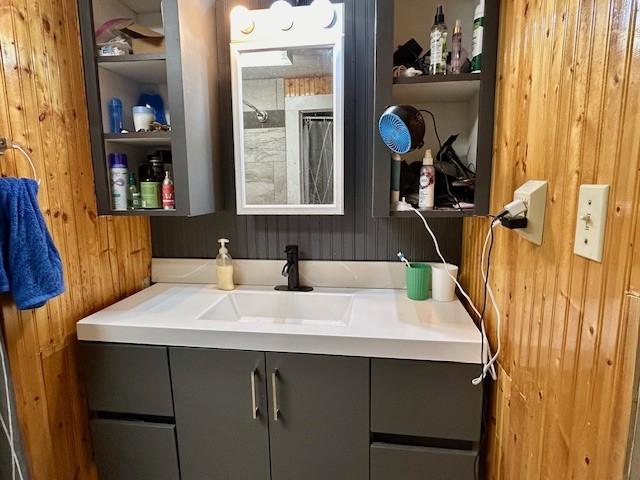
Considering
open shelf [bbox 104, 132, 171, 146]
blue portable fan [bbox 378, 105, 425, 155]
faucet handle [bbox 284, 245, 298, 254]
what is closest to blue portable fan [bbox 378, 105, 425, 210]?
blue portable fan [bbox 378, 105, 425, 155]

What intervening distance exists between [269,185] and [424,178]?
24.1 inches

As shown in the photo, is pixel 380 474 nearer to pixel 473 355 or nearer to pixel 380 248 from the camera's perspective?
pixel 473 355

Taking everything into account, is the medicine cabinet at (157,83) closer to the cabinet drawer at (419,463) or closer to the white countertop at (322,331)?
the white countertop at (322,331)

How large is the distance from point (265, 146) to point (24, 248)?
32.5 inches

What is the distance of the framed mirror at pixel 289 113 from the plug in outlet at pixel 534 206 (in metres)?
0.70

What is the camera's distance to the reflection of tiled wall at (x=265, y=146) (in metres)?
1.35

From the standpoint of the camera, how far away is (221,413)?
1.09 metres

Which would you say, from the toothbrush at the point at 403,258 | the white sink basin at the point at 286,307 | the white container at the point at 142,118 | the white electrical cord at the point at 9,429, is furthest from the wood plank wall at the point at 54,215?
the toothbrush at the point at 403,258

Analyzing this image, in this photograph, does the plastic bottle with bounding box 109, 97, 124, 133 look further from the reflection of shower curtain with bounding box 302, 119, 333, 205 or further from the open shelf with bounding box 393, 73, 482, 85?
the open shelf with bounding box 393, 73, 482, 85

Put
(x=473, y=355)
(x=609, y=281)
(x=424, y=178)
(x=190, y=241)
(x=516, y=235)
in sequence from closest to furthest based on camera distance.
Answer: (x=609, y=281) < (x=516, y=235) < (x=473, y=355) < (x=424, y=178) < (x=190, y=241)

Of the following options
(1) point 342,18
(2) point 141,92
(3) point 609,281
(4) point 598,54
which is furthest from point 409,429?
(2) point 141,92

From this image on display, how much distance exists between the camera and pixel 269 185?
1407 millimetres

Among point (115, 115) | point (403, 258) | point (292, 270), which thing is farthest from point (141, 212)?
point (403, 258)

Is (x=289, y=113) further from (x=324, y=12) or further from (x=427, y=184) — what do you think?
(x=427, y=184)
